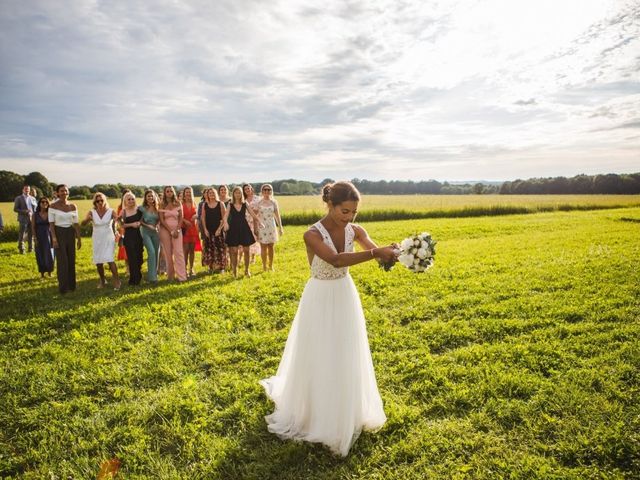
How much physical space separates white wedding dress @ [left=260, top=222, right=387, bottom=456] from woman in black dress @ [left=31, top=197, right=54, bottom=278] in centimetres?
1159

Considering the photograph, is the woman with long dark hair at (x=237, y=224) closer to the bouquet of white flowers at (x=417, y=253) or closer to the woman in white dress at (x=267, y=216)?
the woman in white dress at (x=267, y=216)

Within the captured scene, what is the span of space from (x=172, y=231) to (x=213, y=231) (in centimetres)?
131

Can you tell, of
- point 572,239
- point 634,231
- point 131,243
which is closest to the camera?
point 131,243

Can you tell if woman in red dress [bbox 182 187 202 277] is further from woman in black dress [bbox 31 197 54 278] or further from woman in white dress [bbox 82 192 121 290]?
woman in black dress [bbox 31 197 54 278]

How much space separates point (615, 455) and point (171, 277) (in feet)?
36.9

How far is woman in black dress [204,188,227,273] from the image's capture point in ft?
40.1

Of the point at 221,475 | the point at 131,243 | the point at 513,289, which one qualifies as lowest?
the point at 221,475

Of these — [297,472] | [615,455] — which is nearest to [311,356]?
[297,472]

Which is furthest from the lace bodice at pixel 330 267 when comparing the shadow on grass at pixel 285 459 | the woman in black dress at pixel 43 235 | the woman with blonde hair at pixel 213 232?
the woman in black dress at pixel 43 235

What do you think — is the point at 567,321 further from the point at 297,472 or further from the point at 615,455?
the point at 297,472

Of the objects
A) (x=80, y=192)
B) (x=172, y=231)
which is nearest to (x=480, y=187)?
(x=80, y=192)

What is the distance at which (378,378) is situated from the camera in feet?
18.9

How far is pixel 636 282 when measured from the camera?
9.58 metres

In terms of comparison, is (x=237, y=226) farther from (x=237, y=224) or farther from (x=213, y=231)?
(x=213, y=231)
